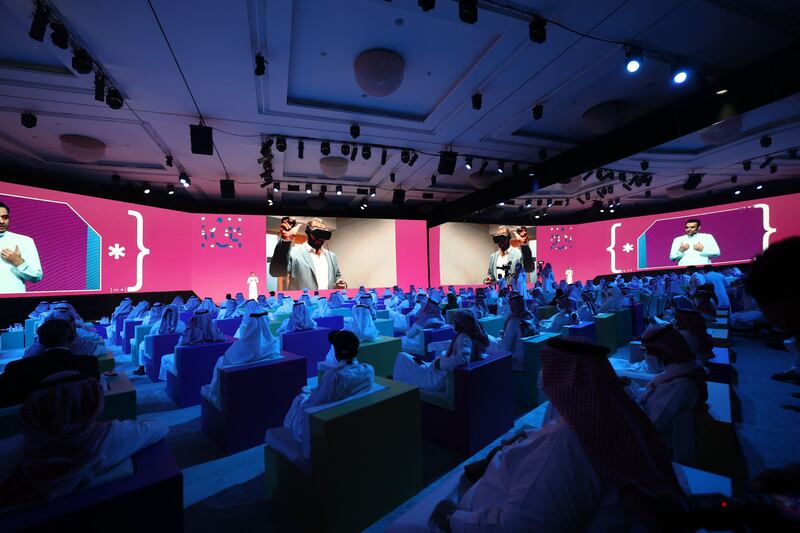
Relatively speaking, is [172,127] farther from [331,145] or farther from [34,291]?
[34,291]

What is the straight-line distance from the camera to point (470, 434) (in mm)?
3105

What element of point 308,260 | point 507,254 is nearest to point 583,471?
point 308,260

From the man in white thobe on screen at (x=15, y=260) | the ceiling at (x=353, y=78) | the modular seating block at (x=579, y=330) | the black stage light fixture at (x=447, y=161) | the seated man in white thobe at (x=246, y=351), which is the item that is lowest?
the modular seating block at (x=579, y=330)

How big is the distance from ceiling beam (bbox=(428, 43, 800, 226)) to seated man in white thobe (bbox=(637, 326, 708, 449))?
14.5ft

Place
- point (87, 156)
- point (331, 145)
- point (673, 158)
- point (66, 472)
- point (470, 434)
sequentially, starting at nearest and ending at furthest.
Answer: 1. point (66, 472)
2. point (470, 434)
3. point (87, 156)
4. point (331, 145)
5. point (673, 158)

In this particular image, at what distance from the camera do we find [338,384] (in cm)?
246

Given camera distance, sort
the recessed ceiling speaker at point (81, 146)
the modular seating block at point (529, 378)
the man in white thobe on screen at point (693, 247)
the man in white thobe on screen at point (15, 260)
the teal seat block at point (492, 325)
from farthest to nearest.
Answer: the man in white thobe on screen at point (693, 247) < the man in white thobe on screen at point (15, 260) < the teal seat block at point (492, 325) < the recessed ceiling speaker at point (81, 146) < the modular seating block at point (529, 378)

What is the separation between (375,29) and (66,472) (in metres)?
4.54

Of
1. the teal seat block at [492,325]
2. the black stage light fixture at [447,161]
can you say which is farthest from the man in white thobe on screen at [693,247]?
the black stage light fixture at [447,161]

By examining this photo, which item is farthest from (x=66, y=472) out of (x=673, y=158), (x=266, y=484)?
(x=673, y=158)

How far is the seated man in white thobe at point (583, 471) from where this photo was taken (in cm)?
109

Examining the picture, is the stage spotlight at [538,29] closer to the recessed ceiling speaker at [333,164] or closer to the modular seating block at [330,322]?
the recessed ceiling speaker at [333,164]

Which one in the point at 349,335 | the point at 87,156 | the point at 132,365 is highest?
the point at 87,156

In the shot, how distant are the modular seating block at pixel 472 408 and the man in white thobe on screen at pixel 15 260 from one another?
956 centimetres
